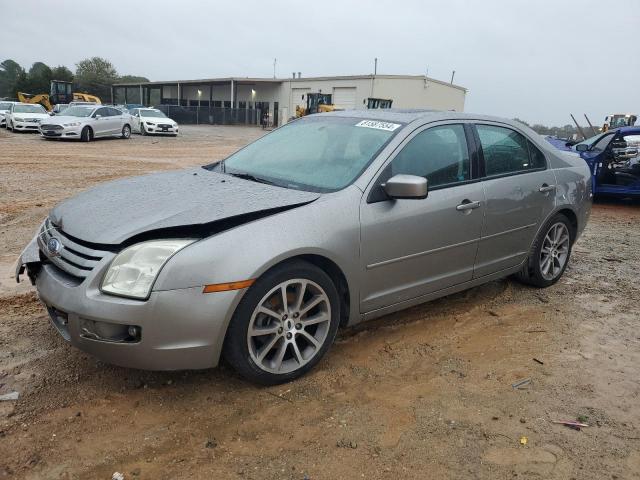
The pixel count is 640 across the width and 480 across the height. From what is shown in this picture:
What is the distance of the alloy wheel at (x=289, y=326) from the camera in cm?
305

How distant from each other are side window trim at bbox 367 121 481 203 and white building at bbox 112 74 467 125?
118 feet

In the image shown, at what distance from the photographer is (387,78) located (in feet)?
137

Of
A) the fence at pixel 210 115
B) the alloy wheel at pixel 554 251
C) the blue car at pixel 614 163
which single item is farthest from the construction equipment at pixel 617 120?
the fence at pixel 210 115

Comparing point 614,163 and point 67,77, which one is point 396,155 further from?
point 67,77

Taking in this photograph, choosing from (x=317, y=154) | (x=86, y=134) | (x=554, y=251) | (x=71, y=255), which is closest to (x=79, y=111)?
(x=86, y=134)

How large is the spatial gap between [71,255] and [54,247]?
8.5 inches

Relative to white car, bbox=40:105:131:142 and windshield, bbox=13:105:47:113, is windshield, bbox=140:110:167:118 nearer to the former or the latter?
white car, bbox=40:105:131:142

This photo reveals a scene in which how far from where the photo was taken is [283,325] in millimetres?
3131

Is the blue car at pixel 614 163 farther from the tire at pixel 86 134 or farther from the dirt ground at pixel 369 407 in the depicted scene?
the tire at pixel 86 134

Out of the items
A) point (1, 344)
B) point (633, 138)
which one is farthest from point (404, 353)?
point (633, 138)

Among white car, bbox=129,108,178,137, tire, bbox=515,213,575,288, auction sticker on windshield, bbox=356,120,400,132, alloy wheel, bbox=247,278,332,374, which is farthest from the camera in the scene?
white car, bbox=129,108,178,137

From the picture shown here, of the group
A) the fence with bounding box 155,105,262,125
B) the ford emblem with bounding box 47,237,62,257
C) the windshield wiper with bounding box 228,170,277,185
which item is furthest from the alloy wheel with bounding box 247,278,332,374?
the fence with bounding box 155,105,262,125

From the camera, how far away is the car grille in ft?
9.29

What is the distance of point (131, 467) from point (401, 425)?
1.36 m
